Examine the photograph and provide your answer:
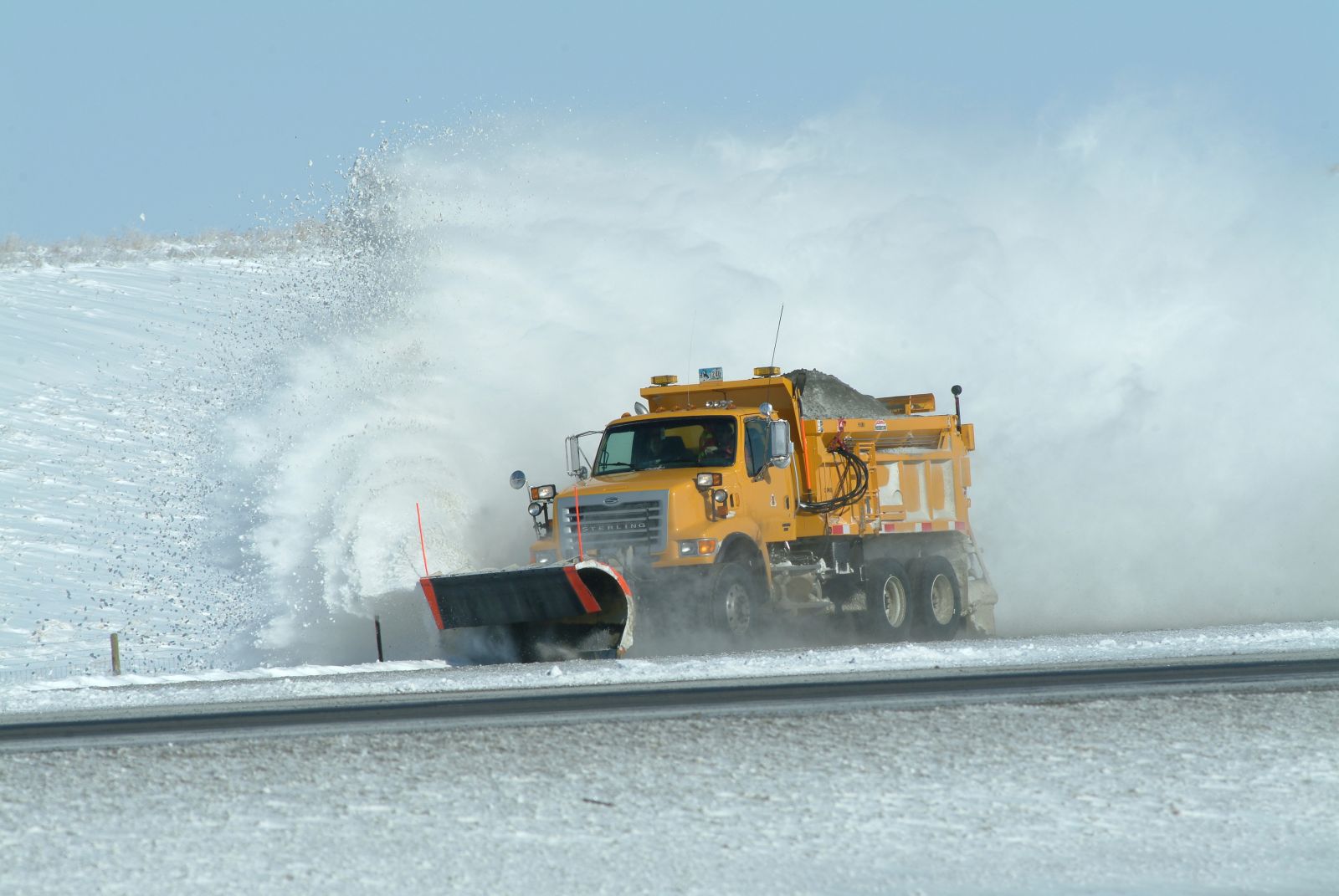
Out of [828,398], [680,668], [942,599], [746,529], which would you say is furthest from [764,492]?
[680,668]

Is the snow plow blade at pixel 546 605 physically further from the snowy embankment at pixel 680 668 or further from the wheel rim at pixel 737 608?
the wheel rim at pixel 737 608

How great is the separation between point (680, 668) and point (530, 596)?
9.59 feet

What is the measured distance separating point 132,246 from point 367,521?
46685mm

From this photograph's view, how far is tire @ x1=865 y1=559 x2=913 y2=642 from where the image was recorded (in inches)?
735

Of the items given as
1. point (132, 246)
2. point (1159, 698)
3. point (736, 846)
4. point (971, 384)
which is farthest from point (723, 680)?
point (132, 246)

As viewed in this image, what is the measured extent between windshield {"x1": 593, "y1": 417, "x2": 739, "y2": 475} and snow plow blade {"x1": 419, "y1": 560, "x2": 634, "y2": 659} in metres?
2.00

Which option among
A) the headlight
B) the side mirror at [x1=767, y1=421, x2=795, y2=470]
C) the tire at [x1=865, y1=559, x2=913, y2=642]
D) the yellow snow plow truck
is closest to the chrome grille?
the yellow snow plow truck

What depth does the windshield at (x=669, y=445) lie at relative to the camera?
1716 cm

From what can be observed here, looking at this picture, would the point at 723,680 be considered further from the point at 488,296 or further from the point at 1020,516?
the point at 488,296

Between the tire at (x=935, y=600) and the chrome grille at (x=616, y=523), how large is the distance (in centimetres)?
452

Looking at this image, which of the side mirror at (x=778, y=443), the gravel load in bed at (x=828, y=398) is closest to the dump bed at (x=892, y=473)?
the gravel load in bed at (x=828, y=398)

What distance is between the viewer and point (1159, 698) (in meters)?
9.21

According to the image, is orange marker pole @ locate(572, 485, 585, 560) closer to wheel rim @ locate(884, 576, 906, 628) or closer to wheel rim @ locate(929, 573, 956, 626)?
wheel rim @ locate(884, 576, 906, 628)

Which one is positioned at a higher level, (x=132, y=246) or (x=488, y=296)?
(x=132, y=246)
